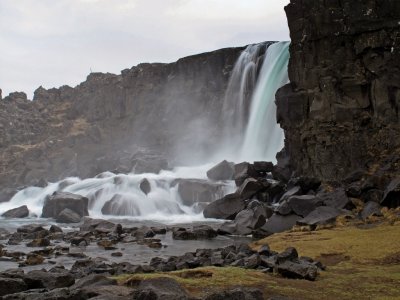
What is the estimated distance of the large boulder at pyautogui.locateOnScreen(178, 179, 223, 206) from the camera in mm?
47906

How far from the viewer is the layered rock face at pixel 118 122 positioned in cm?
7956

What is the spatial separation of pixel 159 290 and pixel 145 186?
41.4 m

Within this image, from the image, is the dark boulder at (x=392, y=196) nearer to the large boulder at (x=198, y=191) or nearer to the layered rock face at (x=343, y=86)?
the layered rock face at (x=343, y=86)

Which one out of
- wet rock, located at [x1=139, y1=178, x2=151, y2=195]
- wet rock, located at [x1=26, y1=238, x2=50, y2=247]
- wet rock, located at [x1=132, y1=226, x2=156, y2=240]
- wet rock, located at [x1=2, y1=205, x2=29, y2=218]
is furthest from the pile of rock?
wet rock, located at [x1=2, y1=205, x2=29, y2=218]

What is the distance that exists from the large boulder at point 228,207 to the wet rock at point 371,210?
12723 millimetres

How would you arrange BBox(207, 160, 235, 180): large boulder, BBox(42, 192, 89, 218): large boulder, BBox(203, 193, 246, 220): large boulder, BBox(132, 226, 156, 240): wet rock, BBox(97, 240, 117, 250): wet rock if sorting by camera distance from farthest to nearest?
1. BBox(207, 160, 235, 180): large boulder
2. BBox(42, 192, 89, 218): large boulder
3. BBox(203, 193, 246, 220): large boulder
4. BBox(132, 226, 156, 240): wet rock
5. BBox(97, 240, 117, 250): wet rock

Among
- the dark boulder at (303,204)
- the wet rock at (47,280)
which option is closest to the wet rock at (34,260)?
the wet rock at (47,280)

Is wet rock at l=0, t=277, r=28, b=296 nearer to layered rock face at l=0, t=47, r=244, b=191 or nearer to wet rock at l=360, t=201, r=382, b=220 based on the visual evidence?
wet rock at l=360, t=201, r=382, b=220

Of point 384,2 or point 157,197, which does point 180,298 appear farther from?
point 157,197

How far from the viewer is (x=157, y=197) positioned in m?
49.6

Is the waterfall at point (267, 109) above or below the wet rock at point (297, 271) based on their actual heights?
above

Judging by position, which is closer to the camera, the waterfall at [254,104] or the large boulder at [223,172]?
the large boulder at [223,172]

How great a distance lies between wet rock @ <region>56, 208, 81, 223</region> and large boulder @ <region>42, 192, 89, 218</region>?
123 centimetres

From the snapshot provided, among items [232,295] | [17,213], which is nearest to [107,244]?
[232,295]
